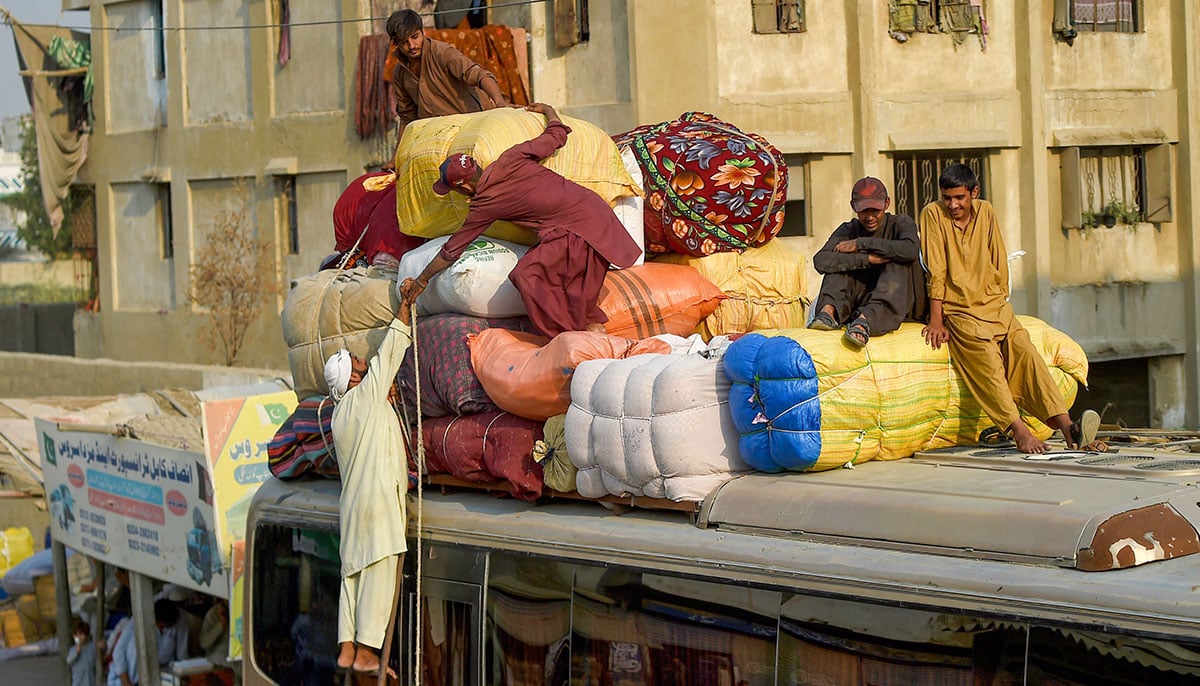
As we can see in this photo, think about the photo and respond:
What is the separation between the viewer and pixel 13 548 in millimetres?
14312

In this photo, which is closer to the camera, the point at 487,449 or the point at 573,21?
the point at 487,449

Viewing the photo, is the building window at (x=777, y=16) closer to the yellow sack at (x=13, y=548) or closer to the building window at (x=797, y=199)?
the building window at (x=797, y=199)

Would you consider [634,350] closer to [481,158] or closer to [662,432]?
[662,432]

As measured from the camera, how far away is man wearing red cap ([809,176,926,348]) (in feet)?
14.5

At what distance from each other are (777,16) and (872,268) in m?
11.4

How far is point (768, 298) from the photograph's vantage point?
5.80 m

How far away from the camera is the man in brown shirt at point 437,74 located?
255 inches

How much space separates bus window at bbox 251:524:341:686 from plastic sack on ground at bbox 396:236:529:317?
89cm

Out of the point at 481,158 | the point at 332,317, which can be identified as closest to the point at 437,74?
the point at 481,158

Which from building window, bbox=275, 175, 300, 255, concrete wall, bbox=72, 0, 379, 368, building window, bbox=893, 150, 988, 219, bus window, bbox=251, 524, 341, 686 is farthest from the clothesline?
bus window, bbox=251, 524, 341, 686

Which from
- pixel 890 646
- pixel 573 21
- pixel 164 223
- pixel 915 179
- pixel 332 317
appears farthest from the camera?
pixel 164 223

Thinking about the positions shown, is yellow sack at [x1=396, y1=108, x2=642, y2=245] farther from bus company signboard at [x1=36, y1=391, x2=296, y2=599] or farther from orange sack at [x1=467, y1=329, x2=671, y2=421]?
bus company signboard at [x1=36, y1=391, x2=296, y2=599]

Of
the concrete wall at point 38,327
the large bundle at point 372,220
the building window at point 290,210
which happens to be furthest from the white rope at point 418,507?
the concrete wall at point 38,327

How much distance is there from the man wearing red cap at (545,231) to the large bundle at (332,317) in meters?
0.35
